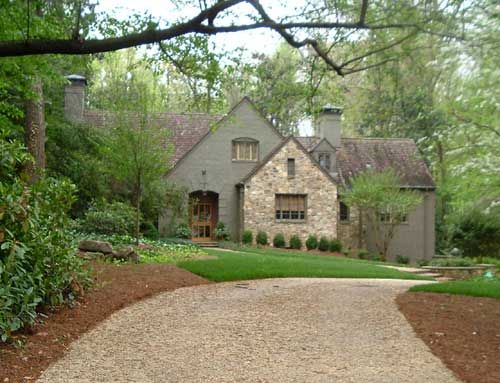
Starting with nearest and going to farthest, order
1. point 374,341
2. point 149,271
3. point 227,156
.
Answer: point 374,341 < point 149,271 < point 227,156

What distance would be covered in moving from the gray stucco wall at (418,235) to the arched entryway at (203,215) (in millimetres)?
8489

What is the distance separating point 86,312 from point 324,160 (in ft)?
70.9

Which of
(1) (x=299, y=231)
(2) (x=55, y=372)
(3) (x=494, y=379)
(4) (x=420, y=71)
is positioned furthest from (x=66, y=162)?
(3) (x=494, y=379)

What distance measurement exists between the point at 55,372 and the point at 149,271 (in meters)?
6.49

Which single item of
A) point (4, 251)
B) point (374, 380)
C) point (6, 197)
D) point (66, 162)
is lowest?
point (374, 380)

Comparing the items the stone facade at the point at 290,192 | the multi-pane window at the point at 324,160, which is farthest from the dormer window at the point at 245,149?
the multi-pane window at the point at 324,160

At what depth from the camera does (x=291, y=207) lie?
88.1 feet

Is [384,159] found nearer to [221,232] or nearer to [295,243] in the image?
[295,243]

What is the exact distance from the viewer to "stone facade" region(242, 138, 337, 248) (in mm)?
26375

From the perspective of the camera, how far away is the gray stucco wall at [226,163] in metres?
27.0

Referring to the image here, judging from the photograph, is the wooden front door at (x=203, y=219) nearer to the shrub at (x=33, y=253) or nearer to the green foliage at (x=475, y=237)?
the green foliage at (x=475, y=237)

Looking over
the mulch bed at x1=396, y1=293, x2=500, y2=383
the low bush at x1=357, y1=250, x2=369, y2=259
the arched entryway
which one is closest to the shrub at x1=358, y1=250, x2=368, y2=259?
the low bush at x1=357, y1=250, x2=369, y2=259

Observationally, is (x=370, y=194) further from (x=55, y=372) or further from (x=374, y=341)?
(x=55, y=372)

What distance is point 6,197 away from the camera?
6.42m
